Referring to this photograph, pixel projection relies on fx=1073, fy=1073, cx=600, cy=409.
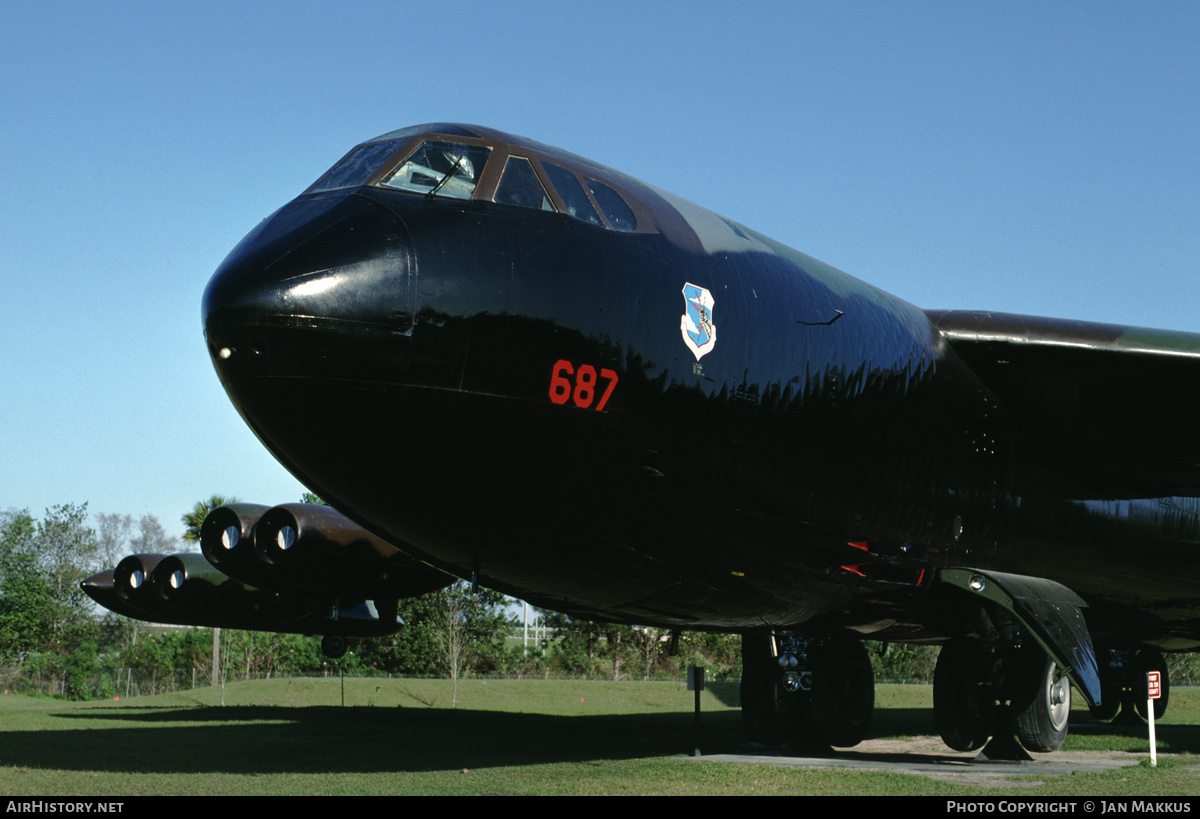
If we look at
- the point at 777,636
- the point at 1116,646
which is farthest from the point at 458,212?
the point at 1116,646

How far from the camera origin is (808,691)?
11.3 meters

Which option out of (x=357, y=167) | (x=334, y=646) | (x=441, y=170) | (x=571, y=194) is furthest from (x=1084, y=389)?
(x=334, y=646)

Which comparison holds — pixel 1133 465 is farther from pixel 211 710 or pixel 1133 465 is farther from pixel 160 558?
pixel 211 710

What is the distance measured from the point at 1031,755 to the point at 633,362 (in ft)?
23.0

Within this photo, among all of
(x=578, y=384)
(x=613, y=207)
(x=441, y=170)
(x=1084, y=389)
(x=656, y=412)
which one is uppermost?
(x=441, y=170)

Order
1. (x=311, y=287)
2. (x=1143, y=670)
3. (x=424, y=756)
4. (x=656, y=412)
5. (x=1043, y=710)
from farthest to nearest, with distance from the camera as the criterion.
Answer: (x=1143, y=670), (x=424, y=756), (x=1043, y=710), (x=656, y=412), (x=311, y=287)

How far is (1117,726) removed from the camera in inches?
733

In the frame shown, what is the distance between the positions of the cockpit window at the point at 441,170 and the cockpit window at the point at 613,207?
0.80m

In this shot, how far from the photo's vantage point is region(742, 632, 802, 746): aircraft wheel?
11.3 metres

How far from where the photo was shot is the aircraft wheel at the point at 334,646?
43.9ft

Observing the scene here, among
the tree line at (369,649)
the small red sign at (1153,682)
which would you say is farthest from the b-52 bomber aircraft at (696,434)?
the tree line at (369,649)

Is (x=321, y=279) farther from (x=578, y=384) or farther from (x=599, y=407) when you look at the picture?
(x=599, y=407)

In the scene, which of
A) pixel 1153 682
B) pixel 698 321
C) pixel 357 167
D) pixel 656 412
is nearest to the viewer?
pixel 656 412

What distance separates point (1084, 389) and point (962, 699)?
333cm
